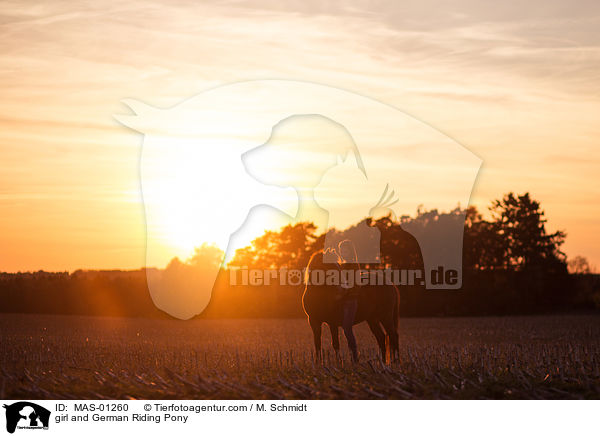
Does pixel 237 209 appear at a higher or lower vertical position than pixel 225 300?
higher

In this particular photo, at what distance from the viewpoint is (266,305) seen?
4356 centimetres

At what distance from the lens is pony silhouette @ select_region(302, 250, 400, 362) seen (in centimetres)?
1326

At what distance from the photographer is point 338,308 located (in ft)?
44.0

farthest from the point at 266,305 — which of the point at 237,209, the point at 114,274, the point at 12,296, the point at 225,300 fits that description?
the point at 237,209

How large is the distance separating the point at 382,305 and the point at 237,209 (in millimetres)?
3623

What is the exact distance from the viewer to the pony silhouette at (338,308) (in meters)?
13.3

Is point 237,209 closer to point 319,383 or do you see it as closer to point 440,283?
point 319,383

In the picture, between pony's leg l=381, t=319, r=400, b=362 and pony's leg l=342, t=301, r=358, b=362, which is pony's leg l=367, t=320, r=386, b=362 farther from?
pony's leg l=342, t=301, r=358, b=362

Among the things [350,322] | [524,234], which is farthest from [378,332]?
[524,234]
